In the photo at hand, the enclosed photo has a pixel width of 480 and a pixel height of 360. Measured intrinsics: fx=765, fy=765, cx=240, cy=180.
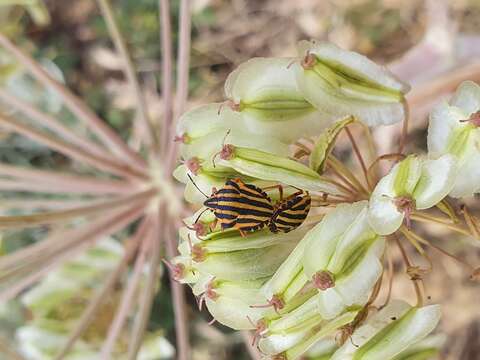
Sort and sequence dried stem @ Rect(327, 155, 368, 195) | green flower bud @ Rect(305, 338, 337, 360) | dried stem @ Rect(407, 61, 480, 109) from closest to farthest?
dried stem @ Rect(327, 155, 368, 195), green flower bud @ Rect(305, 338, 337, 360), dried stem @ Rect(407, 61, 480, 109)

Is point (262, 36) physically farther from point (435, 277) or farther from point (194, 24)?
point (435, 277)

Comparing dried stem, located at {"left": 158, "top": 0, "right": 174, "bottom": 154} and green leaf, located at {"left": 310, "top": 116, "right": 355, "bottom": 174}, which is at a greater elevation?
dried stem, located at {"left": 158, "top": 0, "right": 174, "bottom": 154}

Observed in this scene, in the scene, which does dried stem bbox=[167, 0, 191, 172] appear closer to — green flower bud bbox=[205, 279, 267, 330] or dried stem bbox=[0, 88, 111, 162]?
dried stem bbox=[0, 88, 111, 162]

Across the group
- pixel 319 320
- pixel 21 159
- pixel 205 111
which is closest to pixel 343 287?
pixel 319 320

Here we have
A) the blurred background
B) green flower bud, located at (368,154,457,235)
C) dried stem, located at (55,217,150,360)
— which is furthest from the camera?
the blurred background

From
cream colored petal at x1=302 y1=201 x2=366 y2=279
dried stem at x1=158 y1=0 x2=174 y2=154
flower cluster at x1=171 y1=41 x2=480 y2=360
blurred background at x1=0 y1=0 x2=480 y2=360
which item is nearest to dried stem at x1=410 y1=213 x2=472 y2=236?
flower cluster at x1=171 y1=41 x2=480 y2=360

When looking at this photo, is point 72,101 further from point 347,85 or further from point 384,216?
point 384,216

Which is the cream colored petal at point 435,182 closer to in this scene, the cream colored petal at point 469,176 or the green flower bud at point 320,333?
the cream colored petal at point 469,176
